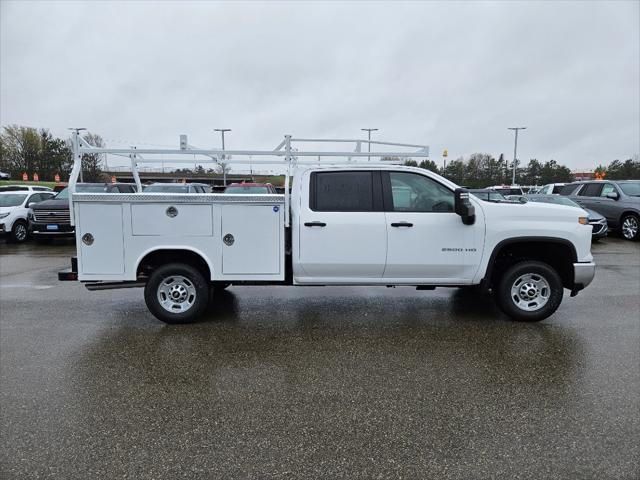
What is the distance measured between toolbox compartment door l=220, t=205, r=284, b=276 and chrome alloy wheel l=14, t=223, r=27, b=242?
1314 centimetres

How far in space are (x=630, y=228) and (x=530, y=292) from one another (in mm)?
11992

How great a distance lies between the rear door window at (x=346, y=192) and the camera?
19.1ft

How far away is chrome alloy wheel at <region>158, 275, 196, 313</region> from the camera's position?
19.3ft

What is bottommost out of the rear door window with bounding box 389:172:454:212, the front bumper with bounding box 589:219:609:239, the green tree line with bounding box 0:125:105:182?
the front bumper with bounding box 589:219:609:239

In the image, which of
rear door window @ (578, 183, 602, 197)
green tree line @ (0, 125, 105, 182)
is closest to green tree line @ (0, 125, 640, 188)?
green tree line @ (0, 125, 105, 182)

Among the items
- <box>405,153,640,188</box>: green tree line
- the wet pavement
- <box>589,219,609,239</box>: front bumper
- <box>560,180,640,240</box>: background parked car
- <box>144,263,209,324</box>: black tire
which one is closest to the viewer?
the wet pavement

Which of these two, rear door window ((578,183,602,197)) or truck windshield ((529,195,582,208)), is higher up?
rear door window ((578,183,602,197))

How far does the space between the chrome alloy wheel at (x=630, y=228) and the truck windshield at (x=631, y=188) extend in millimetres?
840

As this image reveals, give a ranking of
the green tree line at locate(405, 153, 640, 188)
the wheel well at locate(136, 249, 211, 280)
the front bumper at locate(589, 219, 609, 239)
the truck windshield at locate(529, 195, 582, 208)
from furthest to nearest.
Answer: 1. the green tree line at locate(405, 153, 640, 188)
2. the truck windshield at locate(529, 195, 582, 208)
3. the front bumper at locate(589, 219, 609, 239)
4. the wheel well at locate(136, 249, 211, 280)

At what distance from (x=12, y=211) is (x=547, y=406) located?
1672 cm

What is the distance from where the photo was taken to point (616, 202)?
51.1 ft

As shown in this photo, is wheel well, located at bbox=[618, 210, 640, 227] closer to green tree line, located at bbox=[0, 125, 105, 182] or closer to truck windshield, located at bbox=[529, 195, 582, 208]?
truck windshield, located at bbox=[529, 195, 582, 208]

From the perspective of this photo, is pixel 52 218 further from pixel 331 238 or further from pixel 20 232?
pixel 331 238

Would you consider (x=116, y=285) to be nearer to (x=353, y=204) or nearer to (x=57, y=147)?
(x=353, y=204)
